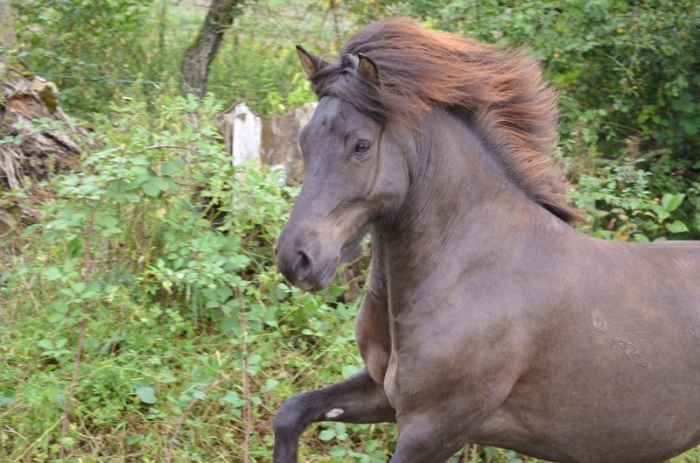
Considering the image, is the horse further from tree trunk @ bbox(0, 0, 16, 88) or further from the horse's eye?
tree trunk @ bbox(0, 0, 16, 88)

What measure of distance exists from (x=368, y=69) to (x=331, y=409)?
1505 mm

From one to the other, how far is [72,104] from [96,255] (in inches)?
114

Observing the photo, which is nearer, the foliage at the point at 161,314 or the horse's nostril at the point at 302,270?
the horse's nostril at the point at 302,270

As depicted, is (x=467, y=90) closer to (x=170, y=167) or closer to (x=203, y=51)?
(x=170, y=167)

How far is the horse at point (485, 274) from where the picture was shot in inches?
130

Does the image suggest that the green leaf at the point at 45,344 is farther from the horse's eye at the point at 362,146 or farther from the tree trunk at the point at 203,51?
the tree trunk at the point at 203,51

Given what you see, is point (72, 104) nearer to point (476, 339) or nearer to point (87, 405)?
point (87, 405)

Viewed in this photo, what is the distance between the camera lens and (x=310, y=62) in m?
3.44

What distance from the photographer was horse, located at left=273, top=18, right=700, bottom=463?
3.30 meters

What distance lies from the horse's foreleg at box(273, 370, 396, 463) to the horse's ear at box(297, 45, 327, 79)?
1.33m

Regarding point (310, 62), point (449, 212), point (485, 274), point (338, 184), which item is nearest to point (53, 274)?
point (310, 62)

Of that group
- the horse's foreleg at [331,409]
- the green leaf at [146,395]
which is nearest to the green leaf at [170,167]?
the green leaf at [146,395]

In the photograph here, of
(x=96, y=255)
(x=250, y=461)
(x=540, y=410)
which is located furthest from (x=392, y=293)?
(x=96, y=255)

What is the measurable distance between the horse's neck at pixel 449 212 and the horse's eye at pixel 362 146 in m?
0.28
